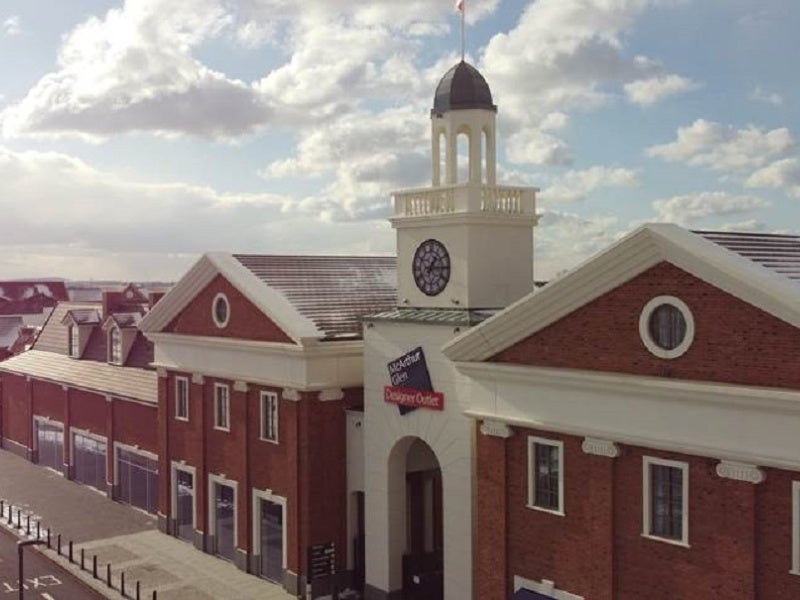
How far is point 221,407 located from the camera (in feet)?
110

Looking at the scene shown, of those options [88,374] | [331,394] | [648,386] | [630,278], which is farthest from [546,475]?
[88,374]

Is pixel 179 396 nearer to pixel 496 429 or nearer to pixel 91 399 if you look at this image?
pixel 91 399

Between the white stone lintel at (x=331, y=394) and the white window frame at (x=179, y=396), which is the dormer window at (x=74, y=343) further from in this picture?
the white stone lintel at (x=331, y=394)

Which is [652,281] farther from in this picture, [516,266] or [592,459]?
[516,266]

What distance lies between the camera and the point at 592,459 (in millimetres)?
20297

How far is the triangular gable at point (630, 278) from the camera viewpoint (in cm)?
1691

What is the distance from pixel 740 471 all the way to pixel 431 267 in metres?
12.5

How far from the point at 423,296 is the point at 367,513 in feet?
23.2

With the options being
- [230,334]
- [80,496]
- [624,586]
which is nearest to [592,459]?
[624,586]

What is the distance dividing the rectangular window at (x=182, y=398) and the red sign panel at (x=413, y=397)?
37.5 feet

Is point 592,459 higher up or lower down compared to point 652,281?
lower down

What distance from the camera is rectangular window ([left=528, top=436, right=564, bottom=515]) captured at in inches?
835

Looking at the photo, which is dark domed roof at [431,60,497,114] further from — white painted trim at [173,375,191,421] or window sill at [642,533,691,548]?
white painted trim at [173,375,191,421]

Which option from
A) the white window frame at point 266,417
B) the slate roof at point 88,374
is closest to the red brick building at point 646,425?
the white window frame at point 266,417
